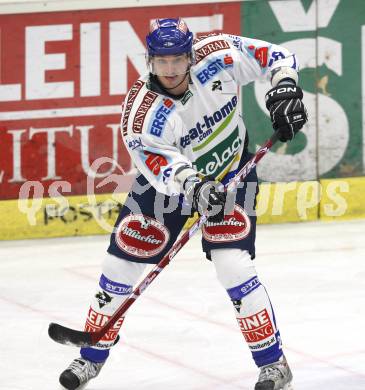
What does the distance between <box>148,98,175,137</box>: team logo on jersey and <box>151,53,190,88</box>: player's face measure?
76 millimetres

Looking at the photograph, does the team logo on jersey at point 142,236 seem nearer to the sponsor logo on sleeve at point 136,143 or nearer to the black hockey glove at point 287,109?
the sponsor logo on sleeve at point 136,143

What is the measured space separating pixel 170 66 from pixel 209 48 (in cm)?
28

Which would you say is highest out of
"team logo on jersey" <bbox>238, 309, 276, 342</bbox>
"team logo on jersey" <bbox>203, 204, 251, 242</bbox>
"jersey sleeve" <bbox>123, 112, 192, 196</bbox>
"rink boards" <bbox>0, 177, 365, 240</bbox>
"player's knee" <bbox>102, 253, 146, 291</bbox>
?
"jersey sleeve" <bbox>123, 112, 192, 196</bbox>

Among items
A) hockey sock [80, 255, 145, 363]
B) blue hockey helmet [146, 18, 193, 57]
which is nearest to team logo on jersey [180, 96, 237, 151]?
blue hockey helmet [146, 18, 193, 57]

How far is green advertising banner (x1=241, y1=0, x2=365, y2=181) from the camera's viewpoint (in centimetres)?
704

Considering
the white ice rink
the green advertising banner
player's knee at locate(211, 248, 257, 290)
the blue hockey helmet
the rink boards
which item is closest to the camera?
the blue hockey helmet

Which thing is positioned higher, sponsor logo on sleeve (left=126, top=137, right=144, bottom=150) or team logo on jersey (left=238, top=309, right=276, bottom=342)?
sponsor logo on sleeve (left=126, top=137, right=144, bottom=150)

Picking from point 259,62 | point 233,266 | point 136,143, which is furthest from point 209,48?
point 233,266

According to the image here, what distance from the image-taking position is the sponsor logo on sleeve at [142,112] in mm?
4297

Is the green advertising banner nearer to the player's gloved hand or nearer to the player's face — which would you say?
the player's face

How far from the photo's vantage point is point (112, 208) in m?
6.95

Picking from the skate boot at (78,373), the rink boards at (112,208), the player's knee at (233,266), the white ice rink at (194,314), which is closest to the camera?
the player's knee at (233,266)

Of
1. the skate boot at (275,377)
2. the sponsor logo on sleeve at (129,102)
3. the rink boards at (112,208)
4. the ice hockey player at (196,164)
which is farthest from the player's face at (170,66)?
the rink boards at (112,208)

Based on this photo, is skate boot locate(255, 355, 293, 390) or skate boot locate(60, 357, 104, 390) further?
skate boot locate(60, 357, 104, 390)
